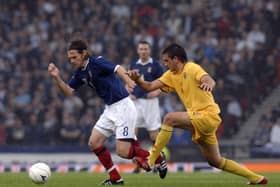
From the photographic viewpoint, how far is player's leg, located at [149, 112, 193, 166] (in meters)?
13.2

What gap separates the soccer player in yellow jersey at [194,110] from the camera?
13195 millimetres

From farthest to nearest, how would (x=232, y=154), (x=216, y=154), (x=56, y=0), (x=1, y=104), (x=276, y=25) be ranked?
1. (x=56, y=0)
2. (x=276, y=25)
3. (x=1, y=104)
4. (x=232, y=154)
5. (x=216, y=154)

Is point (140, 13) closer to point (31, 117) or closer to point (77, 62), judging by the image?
point (31, 117)

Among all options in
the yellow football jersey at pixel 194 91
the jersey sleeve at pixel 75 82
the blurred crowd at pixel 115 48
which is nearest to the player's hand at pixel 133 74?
the yellow football jersey at pixel 194 91

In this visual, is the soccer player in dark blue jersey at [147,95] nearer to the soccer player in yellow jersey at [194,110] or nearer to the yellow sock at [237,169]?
the soccer player in yellow jersey at [194,110]

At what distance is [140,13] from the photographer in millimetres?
28688

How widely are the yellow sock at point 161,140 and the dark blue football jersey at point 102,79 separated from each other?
3.67 feet

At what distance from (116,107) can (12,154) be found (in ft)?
33.7

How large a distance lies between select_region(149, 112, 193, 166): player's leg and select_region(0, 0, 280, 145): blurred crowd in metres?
10.4

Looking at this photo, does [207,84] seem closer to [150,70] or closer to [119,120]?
[119,120]

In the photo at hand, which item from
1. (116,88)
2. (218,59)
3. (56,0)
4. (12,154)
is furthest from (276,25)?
(116,88)

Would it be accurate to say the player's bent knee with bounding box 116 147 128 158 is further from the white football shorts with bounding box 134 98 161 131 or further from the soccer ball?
the white football shorts with bounding box 134 98 161 131

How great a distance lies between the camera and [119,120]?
1416cm

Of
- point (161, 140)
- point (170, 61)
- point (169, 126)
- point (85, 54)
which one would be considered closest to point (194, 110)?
point (169, 126)
